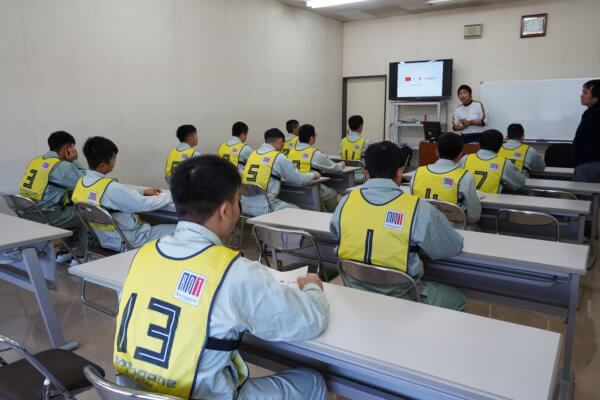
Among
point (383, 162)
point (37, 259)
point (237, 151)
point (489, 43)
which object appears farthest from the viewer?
point (489, 43)

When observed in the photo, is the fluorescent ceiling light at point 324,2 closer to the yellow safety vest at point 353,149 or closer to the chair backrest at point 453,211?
the yellow safety vest at point 353,149

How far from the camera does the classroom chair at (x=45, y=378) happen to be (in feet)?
4.82

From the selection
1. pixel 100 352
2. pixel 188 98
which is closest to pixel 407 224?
pixel 100 352

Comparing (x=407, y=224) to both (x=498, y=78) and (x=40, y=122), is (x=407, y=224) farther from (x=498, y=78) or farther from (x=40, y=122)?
(x=498, y=78)

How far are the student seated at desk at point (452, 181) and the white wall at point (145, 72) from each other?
3744 mm

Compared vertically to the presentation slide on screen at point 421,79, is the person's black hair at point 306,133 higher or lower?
lower

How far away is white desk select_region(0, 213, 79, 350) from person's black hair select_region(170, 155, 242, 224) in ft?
4.86

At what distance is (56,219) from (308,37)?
229 inches

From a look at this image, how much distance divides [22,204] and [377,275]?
2891mm

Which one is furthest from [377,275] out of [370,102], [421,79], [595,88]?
[370,102]

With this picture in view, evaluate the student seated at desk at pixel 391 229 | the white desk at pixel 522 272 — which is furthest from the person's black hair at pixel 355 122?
the student seated at desk at pixel 391 229

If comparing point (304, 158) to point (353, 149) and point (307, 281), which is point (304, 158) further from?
point (307, 281)

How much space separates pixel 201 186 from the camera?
4.05 ft

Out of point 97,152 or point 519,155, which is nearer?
point 97,152
